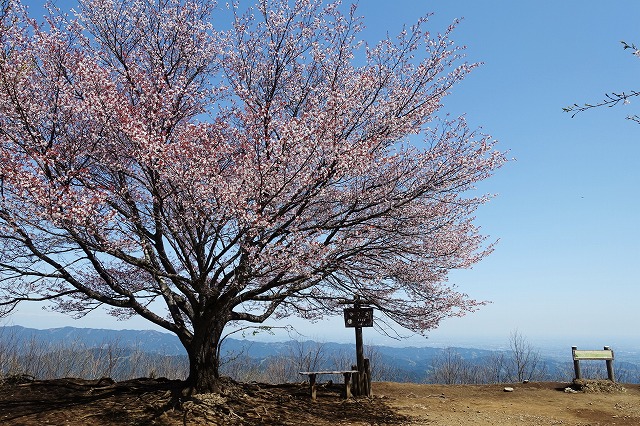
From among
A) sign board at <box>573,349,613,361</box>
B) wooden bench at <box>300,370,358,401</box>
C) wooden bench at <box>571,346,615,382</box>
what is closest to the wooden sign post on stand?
wooden bench at <box>300,370,358,401</box>

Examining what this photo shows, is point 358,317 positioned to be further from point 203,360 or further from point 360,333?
point 203,360

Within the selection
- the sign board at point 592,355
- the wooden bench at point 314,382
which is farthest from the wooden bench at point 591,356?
the wooden bench at point 314,382

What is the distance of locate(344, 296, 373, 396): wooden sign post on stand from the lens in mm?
12695

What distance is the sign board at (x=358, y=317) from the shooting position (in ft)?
42.7

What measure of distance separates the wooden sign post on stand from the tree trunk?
382cm

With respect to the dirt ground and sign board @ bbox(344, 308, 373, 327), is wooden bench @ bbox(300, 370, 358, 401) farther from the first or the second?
sign board @ bbox(344, 308, 373, 327)

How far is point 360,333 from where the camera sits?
13.2 meters

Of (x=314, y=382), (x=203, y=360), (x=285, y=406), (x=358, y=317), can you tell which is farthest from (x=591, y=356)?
(x=203, y=360)

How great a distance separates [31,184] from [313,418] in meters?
7.17

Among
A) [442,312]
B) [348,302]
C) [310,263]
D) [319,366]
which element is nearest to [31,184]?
[310,263]

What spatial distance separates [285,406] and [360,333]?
10.1 ft

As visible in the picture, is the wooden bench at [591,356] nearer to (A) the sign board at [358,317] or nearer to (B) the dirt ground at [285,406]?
(B) the dirt ground at [285,406]

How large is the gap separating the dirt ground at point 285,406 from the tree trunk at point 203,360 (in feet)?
1.13

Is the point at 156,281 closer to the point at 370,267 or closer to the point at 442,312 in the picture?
the point at 370,267
